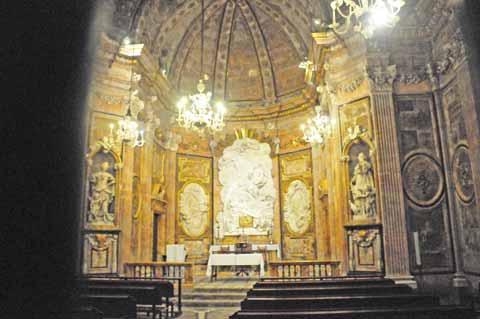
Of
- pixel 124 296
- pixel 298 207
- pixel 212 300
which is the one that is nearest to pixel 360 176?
pixel 212 300

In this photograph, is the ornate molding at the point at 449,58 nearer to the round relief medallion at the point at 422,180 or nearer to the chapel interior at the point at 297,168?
the chapel interior at the point at 297,168

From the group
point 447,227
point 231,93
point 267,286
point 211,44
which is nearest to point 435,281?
point 447,227

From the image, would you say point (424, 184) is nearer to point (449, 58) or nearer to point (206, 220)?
point (449, 58)

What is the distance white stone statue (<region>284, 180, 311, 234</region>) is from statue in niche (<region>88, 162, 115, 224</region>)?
7.82 metres

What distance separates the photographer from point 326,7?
12406 millimetres

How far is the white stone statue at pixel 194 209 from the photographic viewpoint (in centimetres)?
1608

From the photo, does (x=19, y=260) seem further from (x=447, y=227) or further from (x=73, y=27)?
(x=447, y=227)

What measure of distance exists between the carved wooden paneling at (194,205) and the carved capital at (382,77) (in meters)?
8.69

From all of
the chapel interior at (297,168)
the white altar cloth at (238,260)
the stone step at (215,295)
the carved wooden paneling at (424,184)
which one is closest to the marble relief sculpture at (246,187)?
the chapel interior at (297,168)

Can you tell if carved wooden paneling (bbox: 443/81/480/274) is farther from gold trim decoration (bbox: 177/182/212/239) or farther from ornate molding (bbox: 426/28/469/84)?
gold trim decoration (bbox: 177/182/212/239)

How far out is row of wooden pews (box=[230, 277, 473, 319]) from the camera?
4203 mm

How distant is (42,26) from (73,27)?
17cm

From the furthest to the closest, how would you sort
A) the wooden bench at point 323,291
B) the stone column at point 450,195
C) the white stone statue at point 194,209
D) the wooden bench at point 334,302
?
the white stone statue at point 194,209 → the stone column at point 450,195 → the wooden bench at point 323,291 → the wooden bench at point 334,302

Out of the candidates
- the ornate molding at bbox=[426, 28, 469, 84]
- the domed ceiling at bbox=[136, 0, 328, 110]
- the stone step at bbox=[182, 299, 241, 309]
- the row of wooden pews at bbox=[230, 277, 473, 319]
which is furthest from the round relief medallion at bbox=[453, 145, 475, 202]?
the domed ceiling at bbox=[136, 0, 328, 110]
